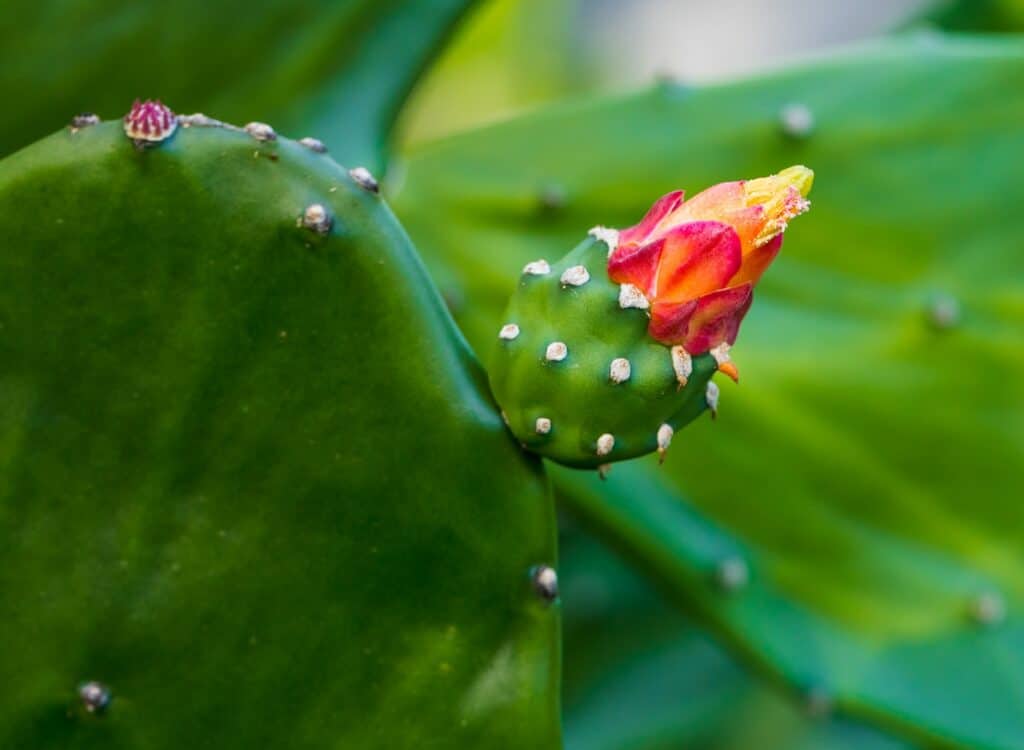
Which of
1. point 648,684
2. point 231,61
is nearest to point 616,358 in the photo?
point 231,61

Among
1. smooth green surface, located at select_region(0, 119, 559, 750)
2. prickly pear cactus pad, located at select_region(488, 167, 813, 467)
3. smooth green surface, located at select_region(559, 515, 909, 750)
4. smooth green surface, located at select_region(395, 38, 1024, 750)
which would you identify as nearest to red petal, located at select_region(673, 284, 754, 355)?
prickly pear cactus pad, located at select_region(488, 167, 813, 467)

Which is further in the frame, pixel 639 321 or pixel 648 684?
pixel 648 684

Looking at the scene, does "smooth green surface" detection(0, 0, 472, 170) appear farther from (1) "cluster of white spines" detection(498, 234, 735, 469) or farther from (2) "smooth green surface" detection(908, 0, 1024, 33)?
(2) "smooth green surface" detection(908, 0, 1024, 33)

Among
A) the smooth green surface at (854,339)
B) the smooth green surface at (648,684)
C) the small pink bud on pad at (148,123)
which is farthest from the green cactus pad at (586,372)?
the smooth green surface at (648,684)

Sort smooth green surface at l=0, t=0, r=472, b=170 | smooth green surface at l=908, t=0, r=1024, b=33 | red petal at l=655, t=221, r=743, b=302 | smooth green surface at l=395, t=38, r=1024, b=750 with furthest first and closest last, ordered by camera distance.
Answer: smooth green surface at l=908, t=0, r=1024, b=33 < smooth green surface at l=395, t=38, r=1024, b=750 < smooth green surface at l=0, t=0, r=472, b=170 < red petal at l=655, t=221, r=743, b=302

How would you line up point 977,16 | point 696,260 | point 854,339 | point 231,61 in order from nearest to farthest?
point 696,260, point 231,61, point 854,339, point 977,16

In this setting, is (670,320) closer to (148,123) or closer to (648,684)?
(148,123)

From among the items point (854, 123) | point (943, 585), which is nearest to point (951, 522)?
point (943, 585)
